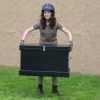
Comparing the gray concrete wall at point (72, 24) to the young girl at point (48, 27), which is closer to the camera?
the young girl at point (48, 27)

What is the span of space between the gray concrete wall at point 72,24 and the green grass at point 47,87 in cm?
44

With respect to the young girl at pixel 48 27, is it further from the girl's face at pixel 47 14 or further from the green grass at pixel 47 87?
the green grass at pixel 47 87

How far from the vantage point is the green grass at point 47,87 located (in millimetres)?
9656

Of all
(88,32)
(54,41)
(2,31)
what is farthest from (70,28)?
(54,41)

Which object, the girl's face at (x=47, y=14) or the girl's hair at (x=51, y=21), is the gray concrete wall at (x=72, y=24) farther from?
the girl's face at (x=47, y=14)

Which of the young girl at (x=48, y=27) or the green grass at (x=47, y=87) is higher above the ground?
the young girl at (x=48, y=27)

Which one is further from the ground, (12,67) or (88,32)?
(88,32)

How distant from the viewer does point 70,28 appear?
489 inches

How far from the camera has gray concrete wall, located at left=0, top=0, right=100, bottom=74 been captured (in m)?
12.3

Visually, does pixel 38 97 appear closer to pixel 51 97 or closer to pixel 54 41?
pixel 51 97

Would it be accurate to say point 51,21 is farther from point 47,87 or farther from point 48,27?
point 47,87

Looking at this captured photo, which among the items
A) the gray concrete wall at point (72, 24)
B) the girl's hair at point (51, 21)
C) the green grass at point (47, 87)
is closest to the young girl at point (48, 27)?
the girl's hair at point (51, 21)

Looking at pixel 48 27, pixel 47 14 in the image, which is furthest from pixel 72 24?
pixel 47 14

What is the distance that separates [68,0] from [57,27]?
2.75 m
